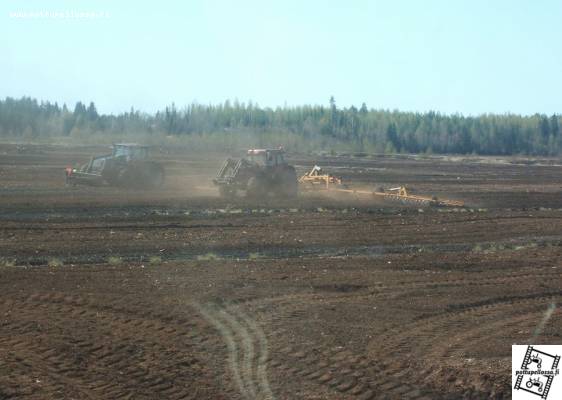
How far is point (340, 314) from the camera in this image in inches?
491

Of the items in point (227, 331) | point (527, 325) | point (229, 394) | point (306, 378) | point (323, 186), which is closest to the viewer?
point (229, 394)

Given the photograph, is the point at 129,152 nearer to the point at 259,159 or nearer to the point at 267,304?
the point at 259,159

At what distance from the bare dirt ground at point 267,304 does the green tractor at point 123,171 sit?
28.3 feet

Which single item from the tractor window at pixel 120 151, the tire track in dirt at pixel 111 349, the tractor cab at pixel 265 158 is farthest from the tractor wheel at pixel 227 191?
the tire track in dirt at pixel 111 349

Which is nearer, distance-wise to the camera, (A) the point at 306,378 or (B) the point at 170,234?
(A) the point at 306,378

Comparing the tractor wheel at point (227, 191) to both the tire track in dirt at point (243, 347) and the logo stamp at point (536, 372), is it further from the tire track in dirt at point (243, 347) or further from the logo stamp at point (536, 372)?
the logo stamp at point (536, 372)

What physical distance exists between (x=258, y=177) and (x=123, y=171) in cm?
626

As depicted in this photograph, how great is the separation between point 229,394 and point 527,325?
202 inches

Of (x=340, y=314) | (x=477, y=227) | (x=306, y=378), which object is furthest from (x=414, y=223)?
(x=306, y=378)

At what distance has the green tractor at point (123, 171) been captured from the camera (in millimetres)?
35688

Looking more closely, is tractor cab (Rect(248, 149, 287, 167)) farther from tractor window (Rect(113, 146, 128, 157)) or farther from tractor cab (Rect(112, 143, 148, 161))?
tractor window (Rect(113, 146, 128, 157))

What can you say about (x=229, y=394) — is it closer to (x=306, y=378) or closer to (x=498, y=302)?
(x=306, y=378)

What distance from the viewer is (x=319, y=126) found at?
144 meters

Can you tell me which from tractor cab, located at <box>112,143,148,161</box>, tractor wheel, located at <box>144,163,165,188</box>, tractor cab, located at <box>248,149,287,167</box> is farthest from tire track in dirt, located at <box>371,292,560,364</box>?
tractor cab, located at <box>112,143,148,161</box>
